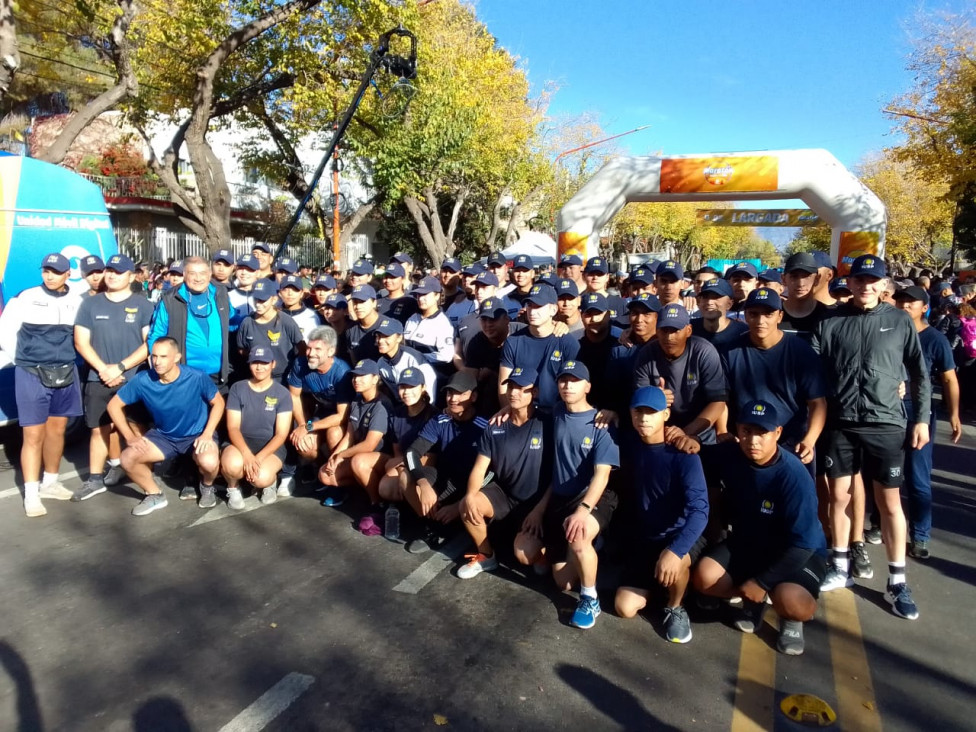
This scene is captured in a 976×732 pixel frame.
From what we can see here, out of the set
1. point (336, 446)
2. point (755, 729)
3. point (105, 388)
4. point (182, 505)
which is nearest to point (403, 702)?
point (755, 729)

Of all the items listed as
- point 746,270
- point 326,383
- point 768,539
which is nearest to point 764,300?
point 768,539

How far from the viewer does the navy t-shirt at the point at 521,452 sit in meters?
4.17

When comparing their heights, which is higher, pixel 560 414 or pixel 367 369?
pixel 367 369

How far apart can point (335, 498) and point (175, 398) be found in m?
1.43

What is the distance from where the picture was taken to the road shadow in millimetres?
2770

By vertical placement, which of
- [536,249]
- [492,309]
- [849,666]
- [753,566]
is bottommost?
[849,666]

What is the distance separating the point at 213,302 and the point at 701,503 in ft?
14.0

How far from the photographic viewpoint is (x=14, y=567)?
414cm

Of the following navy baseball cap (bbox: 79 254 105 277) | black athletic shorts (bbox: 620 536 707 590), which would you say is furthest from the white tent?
black athletic shorts (bbox: 620 536 707 590)

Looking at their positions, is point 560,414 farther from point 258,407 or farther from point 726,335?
point 258,407

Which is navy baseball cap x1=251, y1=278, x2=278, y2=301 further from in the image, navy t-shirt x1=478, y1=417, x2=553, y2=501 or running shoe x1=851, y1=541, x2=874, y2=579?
running shoe x1=851, y1=541, x2=874, y2=579

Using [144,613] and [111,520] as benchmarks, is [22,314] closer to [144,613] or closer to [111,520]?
[111,520]

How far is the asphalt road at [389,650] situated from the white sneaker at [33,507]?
0.33 meters

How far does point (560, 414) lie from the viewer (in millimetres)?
4023
